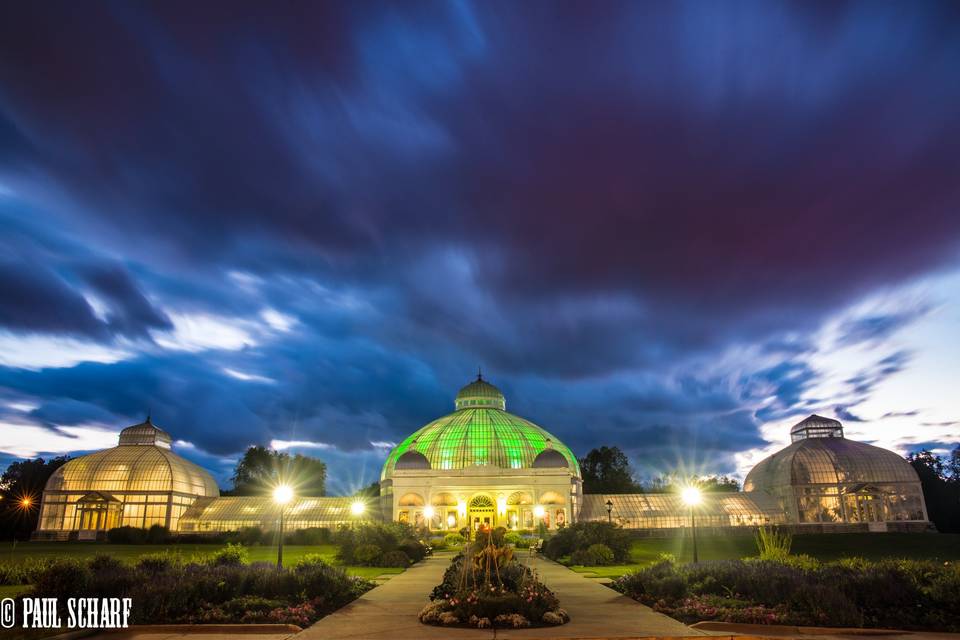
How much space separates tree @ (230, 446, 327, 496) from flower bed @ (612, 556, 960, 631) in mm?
96350

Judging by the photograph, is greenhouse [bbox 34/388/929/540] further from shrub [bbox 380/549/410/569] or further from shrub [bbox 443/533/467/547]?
shrub [bbox 380/549/410/569]

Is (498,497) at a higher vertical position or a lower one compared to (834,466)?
lower

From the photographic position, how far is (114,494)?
70.9 metres

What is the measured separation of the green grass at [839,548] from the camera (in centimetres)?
3709

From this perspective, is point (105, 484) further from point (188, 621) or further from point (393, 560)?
point (188, 621)

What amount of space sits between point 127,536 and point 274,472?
52.4 metres

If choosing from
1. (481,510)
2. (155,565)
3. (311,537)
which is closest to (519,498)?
(481,510)

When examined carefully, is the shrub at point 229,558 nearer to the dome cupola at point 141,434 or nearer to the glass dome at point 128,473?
the glass dome at point 128,473

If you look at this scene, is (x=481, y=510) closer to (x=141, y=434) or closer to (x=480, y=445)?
(x=480, y=445)

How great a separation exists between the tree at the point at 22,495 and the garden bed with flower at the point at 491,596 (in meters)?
58.9

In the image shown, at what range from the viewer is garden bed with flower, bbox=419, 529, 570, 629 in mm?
15289

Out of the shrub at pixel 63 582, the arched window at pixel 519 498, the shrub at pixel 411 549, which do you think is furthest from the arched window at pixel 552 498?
the shrub at pixel 63 582

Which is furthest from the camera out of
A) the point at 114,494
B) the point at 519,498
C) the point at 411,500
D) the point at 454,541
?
the point at 411,500

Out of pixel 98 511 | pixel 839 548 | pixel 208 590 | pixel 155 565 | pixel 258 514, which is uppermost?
pixel 98 511
